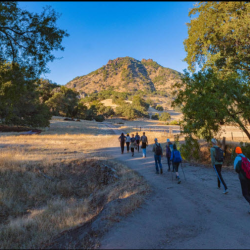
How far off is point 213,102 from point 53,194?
33.4 ft

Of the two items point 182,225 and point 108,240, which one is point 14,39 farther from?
point 182,225

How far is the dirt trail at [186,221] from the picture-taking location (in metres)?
4.18

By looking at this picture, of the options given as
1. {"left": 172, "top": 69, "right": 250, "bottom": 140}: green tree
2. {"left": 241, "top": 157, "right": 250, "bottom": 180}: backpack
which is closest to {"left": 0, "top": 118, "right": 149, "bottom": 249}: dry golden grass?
{"left": 241, "top": 157, "right": 250, "bottom": 180}: backpack

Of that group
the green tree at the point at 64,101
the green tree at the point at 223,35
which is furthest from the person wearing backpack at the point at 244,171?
the green tree at the point at 64,101

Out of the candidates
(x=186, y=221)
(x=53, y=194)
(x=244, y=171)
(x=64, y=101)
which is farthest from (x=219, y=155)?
(x=64, y=101)

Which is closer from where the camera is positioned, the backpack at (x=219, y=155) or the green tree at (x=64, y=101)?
the backpack at (x=219, y=155)

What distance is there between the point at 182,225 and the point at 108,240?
2086 millimetres

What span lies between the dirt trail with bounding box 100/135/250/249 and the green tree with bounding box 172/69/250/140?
367 cm

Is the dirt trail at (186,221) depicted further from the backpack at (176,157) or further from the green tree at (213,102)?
the green tree at (213,102)

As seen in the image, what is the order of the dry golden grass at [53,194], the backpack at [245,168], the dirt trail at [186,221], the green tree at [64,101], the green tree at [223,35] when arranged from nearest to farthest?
the dirt trail at [186,221], the backpack at [245,168], the dry golden grass at [53,194], the green tree at [223,35], the green tree at [64,101]

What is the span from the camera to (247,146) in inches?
465

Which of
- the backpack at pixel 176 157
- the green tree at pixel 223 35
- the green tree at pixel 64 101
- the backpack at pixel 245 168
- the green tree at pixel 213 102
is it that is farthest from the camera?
the green tree at pixel 64 101

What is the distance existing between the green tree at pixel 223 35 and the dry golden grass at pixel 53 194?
31.6 feet

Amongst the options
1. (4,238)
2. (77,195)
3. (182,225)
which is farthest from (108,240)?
(77,195)
